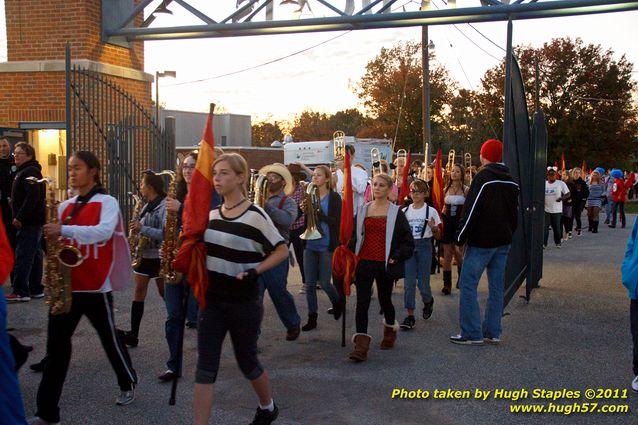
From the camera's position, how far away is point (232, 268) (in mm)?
4430

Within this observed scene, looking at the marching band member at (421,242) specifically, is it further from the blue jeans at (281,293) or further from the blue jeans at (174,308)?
the blue jeans at (174,308)

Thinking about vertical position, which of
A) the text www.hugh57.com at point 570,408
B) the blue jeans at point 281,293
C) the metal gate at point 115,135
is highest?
the metal gate at point 115,135

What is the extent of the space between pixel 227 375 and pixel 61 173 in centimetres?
806

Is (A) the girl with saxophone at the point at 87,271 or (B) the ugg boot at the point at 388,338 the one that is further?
(B) the ugg boot at the point at 388,338

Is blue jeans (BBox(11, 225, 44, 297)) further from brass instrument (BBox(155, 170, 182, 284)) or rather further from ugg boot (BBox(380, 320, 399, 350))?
ugg boot (BBox(380, 320, 399, 350))

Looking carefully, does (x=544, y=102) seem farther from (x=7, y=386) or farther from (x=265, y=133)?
(x=7, y=386)

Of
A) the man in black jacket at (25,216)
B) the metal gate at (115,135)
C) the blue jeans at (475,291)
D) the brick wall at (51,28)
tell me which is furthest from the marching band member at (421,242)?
the brick wall at (51,28)

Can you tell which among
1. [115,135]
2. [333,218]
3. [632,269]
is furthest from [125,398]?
[115,135]

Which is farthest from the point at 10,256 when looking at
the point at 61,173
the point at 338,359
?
the point at 61,173

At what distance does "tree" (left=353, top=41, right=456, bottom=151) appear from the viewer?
4794 cm

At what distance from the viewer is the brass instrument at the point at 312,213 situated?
8.08 m

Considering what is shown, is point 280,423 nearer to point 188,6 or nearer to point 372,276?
point 372,276

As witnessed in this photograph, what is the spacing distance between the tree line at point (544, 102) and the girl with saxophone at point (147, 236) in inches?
1525

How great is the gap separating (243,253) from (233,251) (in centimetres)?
6
